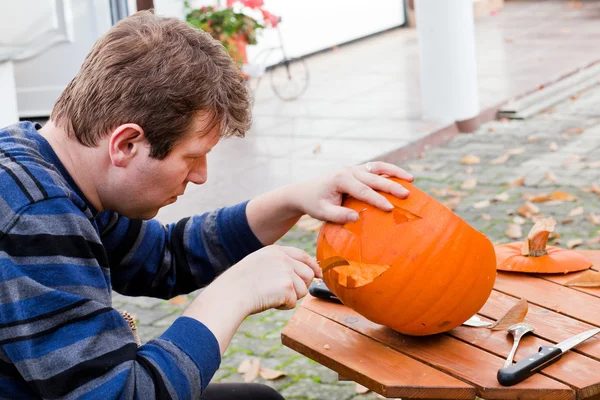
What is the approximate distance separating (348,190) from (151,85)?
1.74 feet

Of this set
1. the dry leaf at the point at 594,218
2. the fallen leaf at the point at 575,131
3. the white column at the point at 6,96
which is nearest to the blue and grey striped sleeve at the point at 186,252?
the dry leaf at the point at 594,218

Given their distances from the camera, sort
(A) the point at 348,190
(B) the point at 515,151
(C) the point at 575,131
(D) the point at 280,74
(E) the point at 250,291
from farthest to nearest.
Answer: (D) the point at 280,74 < (C) the point at 575,131 < (B) the point at 515,151 < (A) the point at 348,190 < (E) the point at 250,291

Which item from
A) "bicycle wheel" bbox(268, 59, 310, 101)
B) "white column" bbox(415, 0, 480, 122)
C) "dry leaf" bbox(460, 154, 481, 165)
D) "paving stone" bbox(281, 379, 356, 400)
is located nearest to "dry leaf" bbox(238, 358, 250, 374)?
"paving stone" bbox(281, 379, 356, 400)

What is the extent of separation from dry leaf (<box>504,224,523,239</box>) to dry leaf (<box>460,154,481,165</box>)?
1.47 metres

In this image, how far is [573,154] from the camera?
6105 millimetres

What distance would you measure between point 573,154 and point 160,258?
4.67 meters

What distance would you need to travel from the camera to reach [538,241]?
2174mm

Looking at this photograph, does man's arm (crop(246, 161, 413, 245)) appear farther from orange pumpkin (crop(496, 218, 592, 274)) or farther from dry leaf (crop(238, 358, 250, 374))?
dry leaf (crop(238, 358, 250, 374))

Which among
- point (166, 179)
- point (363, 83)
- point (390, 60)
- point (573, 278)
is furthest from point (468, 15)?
point (166, 179)

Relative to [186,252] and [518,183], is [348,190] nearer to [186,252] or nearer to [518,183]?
[186,252]

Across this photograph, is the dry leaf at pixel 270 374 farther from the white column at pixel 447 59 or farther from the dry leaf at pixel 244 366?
the white column at pixel 447 59

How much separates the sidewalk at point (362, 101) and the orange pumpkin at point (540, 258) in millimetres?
3196

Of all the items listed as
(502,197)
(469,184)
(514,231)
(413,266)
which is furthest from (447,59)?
(413,266)

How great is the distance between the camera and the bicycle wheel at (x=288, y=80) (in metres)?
8.49
